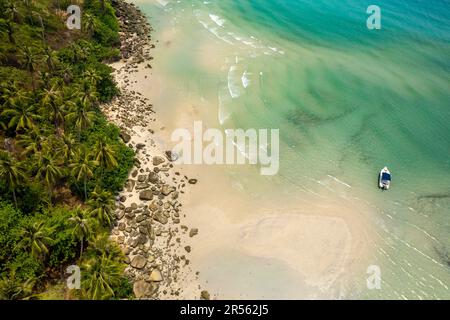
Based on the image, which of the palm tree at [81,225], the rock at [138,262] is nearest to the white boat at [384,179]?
the rock at [138,262]

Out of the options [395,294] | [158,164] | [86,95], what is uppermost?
[86,95]

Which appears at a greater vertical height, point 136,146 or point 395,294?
point 136,146

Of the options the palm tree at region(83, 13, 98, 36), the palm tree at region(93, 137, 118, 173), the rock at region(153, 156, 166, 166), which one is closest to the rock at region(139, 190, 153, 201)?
the rock at region(153, 156, 166, 166)

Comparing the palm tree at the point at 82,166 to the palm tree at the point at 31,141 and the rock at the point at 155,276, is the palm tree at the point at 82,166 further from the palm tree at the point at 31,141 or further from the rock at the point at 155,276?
the rock at the point at 155,276

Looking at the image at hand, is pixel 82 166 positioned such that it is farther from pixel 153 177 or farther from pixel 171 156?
pixel 171 156

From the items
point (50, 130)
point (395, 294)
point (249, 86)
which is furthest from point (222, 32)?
point (395, 294)

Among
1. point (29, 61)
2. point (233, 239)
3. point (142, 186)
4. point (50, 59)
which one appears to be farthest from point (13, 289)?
point (50, 59)

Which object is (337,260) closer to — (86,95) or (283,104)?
(283,104)
